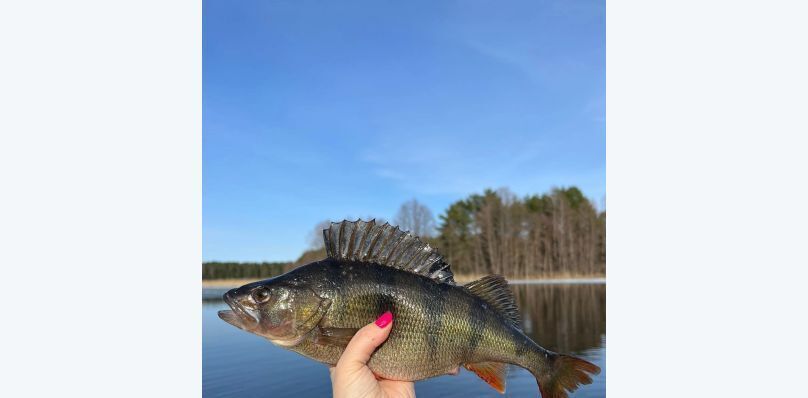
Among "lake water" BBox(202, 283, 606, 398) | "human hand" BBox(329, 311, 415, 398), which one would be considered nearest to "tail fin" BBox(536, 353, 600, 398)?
"human hand" BBox(329, 311, 415, 398)

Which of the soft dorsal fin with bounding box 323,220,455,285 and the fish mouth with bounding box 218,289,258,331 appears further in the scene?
the soft dorsal fin with bounding box 323,220,455,285

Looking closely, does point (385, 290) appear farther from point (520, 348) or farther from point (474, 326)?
point (520, 348)

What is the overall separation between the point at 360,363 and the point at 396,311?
1.09 feet

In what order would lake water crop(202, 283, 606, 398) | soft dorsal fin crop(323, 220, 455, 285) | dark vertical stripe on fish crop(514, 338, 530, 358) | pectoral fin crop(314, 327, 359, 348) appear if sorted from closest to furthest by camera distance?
pectoral fin crop(314, 327, 359, 348) < soft dorsal fin crop(323, 220, 455, 285) < dark vertical stripe on fish crop(514, 338, 530, 358) < lake water crop(202, 283, 606, 398)

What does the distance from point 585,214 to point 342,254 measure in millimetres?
40700

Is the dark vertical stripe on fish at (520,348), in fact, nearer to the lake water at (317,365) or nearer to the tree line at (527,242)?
the lake water at (317,365)

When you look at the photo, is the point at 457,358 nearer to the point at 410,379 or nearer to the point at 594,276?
the point at 410,379

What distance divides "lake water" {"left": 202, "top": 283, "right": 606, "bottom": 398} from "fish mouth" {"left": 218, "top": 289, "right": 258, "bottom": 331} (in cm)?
994

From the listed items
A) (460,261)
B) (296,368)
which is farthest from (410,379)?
(460,261)

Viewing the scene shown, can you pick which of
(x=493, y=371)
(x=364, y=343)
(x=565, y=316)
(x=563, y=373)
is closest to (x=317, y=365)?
(x=565, y=316)

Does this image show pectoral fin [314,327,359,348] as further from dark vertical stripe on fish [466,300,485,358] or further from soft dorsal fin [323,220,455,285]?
dark vertical stripe on fish [466,300,485,358]

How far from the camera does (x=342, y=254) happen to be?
107 inches

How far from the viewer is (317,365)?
15.6 m

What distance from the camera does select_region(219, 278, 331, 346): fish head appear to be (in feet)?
8.15
